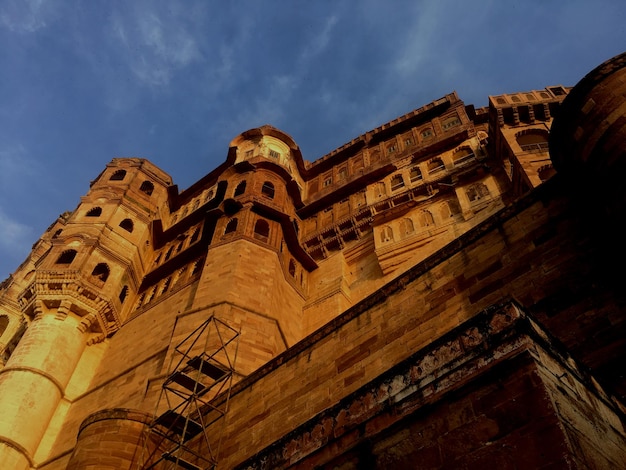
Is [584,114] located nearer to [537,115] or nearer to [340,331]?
[340,331]

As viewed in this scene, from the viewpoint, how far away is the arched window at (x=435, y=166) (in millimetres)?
20438

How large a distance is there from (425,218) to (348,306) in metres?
3.76

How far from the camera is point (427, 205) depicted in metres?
19.3

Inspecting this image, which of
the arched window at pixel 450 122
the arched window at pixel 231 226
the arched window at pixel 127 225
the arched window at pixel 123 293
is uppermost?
the arched window at pixel 450 122

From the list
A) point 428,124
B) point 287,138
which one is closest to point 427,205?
point 428,124

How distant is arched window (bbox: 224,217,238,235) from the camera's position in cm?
1991

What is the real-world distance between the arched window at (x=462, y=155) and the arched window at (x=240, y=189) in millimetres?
7744

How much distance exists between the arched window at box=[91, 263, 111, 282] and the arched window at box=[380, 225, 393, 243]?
380 inches

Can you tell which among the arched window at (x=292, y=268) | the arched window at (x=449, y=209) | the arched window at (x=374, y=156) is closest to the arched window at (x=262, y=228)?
the arched window at (x=292, y=268)

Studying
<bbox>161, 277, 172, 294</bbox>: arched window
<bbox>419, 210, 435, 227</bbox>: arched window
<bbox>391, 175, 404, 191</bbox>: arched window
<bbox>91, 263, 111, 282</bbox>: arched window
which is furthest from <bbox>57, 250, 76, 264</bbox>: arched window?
<bbox>419, 210, 435, 227</bbox>: arched window

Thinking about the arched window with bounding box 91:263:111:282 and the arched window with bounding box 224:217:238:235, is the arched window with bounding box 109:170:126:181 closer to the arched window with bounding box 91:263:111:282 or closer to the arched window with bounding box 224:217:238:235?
the arched window with bounding box 91:263:111:282

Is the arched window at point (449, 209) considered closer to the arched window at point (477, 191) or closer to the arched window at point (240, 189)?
the arched window at point (477, 191)

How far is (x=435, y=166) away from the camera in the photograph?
20.9m

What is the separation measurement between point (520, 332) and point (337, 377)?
15.2ft
